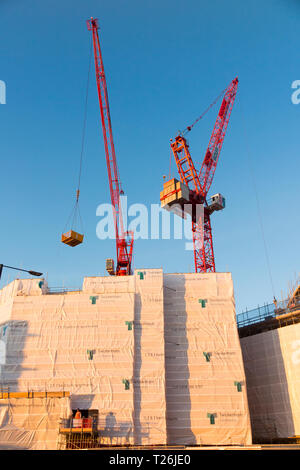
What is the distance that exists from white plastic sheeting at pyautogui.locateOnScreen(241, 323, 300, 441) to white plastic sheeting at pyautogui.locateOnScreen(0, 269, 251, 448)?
584 centimetres

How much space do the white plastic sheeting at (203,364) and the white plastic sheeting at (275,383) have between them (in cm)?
577

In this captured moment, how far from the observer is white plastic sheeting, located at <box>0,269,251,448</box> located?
129 ft

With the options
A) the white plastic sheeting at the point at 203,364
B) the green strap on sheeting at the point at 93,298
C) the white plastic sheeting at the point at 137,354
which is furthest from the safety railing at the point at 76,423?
the green strap on sheeting at the point at 93,298

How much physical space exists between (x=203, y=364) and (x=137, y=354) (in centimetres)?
725

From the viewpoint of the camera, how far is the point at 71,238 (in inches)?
2176

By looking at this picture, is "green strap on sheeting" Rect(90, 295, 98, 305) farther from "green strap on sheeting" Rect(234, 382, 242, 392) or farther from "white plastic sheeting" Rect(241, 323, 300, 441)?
"white plastic sheeting" Rect(241, 323, 300, 441)

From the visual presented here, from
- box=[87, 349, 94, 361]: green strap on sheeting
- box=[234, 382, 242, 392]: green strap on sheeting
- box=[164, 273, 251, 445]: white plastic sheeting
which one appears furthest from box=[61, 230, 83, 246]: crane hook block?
box=[234, 382, 242, 392]: green strap on sheeting

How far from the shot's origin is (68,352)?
137ft

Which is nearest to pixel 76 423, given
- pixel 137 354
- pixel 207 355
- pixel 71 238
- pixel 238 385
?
pixel 137 354

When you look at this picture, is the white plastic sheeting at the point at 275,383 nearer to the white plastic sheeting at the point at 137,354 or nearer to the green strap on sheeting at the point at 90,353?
the white plastic sheeting at the point at 137,354
